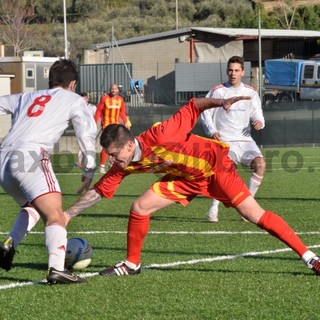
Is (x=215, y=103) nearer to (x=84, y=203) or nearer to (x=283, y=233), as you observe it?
(x=283, y=233)

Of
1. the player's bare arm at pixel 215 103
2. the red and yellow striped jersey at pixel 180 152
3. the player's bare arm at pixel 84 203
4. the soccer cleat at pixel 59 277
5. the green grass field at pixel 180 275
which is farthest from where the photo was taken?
the player's bare arm at pixel 84 203

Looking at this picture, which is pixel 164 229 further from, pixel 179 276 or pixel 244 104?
pixel 179 276

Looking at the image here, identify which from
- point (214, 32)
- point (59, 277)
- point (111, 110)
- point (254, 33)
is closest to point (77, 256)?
point (59, 277)

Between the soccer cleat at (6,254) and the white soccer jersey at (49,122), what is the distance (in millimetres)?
763

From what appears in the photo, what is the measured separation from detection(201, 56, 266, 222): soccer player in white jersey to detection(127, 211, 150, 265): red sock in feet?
12.7

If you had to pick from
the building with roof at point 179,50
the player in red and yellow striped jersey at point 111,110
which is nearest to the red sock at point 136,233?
the player in red and yellow striped jersey at point 111,110

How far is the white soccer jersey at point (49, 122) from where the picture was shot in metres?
7.29

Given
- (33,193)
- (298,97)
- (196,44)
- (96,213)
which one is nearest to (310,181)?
(96,213)

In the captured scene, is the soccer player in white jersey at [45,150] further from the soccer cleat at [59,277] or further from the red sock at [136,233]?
the red sock at [136,233]

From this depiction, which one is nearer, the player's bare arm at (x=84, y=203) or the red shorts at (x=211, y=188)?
the red shorts at (x=211, y=188)

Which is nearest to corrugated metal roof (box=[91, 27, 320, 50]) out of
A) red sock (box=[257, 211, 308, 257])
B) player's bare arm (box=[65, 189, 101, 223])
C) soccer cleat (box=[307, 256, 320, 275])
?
player's bare arm (box=[65, 189, 101, 223])

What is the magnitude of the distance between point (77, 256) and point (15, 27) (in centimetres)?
7051

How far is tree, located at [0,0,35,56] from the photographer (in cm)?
7644

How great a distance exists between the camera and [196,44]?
48062 mm
